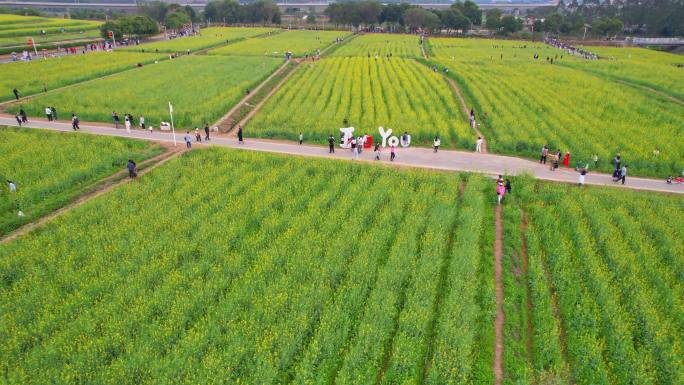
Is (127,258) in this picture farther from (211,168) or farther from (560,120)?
(560,120)

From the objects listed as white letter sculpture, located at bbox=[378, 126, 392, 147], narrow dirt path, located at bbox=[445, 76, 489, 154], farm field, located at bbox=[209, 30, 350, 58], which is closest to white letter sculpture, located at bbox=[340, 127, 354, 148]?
white letter sculpture, located at bbox=[378, 126, 392, 147]

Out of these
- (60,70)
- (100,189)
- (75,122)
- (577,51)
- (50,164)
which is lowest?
(100,189)

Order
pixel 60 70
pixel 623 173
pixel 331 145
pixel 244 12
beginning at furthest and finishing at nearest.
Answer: pixel 244 12 → pixel 60 70 → pixel 331 145 → pixel 623 173

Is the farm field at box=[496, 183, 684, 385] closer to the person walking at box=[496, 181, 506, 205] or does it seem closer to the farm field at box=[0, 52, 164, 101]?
the person walking at box=[496, 181, 506, 205]

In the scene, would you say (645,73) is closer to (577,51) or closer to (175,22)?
(577,51)

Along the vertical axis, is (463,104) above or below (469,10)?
below

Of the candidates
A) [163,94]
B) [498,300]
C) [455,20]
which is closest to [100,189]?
[498,300]
